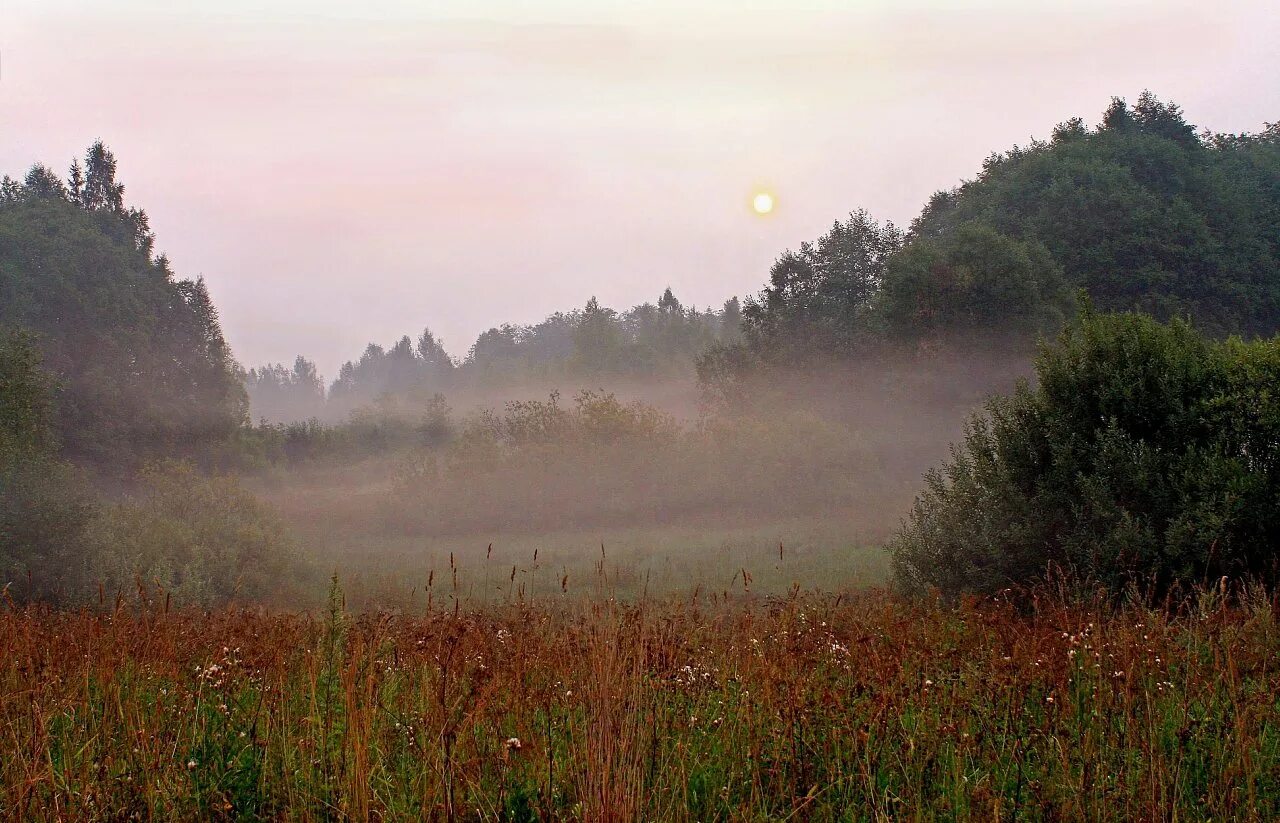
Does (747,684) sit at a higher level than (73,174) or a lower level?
lower

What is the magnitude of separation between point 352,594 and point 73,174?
43.1m

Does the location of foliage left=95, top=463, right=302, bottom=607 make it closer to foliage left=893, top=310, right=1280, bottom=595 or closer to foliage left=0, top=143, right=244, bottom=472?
foliage left=893, top=310, right=1280, bottom=595

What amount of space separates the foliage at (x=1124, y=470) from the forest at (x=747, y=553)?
5cm

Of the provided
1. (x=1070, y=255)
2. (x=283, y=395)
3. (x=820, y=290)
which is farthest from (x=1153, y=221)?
(x=283, y=395)

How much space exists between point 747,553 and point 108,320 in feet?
120

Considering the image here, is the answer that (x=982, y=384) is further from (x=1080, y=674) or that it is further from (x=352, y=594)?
(x=1080, y=674)

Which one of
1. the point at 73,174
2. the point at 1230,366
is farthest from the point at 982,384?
the point at 73,174

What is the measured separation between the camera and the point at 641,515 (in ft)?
107

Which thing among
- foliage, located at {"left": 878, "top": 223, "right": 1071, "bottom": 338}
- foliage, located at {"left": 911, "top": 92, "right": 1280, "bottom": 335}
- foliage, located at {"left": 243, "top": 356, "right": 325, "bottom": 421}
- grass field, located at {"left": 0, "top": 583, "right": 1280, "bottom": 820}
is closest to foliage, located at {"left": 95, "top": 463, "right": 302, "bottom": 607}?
grass field, located at {"left": 0, "top": 583, "right": 1280, "bottom": 820}

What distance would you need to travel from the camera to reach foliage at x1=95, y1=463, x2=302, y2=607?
16656mm

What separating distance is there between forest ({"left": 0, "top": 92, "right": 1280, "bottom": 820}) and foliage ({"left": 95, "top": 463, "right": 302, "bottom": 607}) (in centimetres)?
14

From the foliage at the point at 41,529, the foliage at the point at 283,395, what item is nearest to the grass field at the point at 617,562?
the foliage at the point at 41,529

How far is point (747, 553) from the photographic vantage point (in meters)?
21.9

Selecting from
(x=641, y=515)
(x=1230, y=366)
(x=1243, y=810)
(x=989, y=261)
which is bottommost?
(x=641, y=515)
